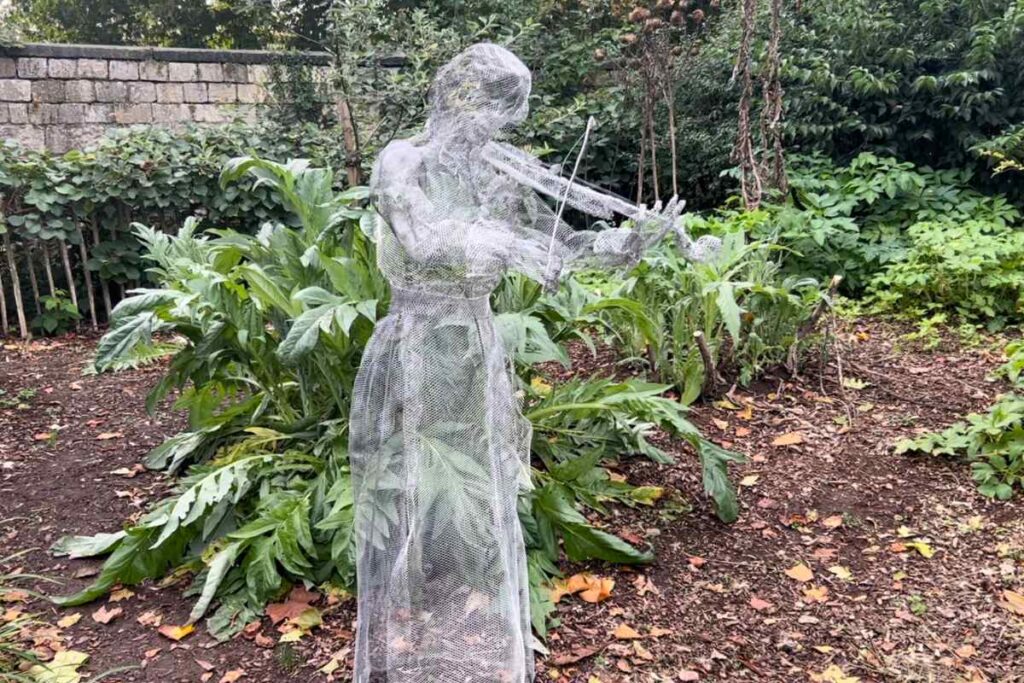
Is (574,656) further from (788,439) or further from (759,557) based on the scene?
(788,439)

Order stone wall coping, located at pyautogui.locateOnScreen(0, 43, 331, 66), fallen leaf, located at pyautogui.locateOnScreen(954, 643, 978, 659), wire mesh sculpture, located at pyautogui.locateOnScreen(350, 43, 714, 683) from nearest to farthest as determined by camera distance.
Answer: wire mesh sculpture, located at pyautogui.locateOnScreen(350, 43, 714, 683) < fallen leaf, located at pyautogui.locateOnScreen(954, 643, 978, 659) < stone wall coping, located at pyautogui.locateOnScreen(0, 43, 331, 66)

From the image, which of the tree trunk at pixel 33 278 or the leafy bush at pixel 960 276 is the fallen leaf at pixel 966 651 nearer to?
the leafy bush at pixel 960 276

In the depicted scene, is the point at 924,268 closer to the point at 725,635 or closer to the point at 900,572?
the point at 900,572

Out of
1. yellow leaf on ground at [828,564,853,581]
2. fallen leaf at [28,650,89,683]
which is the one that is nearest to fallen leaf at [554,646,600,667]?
yellow leaf on ground at [828,564,853,581]

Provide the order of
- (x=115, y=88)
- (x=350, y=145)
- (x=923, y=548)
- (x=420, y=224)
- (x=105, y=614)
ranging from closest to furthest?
(x=420, y=224) < (x=105, y=614) < (x=923, y=548) < (x=350, y=145) < (x=115, y=88)

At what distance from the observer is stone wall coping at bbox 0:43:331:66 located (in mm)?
7387

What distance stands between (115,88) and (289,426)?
6.09 meters

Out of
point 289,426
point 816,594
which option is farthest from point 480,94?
point 816,594

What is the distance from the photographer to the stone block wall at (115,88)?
24.4 feet

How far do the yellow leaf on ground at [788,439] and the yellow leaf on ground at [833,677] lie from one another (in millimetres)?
1452

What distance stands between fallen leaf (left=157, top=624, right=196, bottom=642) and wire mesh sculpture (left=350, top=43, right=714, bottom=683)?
66 cm

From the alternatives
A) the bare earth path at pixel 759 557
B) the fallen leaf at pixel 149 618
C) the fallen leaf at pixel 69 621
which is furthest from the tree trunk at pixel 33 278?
the fallen leaf at pixel 149 618

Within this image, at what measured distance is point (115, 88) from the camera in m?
7.79

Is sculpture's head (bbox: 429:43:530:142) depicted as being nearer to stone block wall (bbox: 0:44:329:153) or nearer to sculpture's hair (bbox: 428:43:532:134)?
sculpture's hair (bbox: 428:43:532:134)
